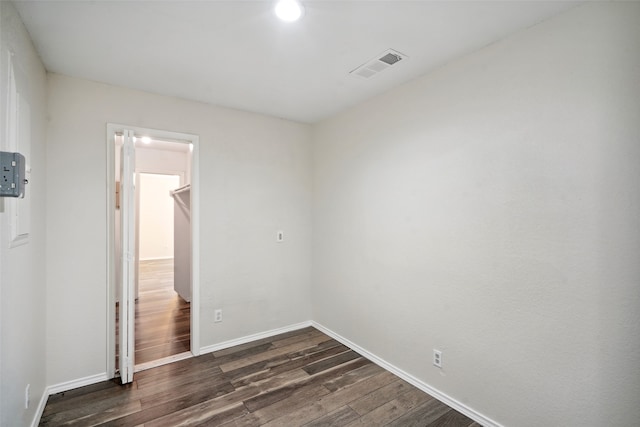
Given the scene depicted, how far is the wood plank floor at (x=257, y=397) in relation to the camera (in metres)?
2.01

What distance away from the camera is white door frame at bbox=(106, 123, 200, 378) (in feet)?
8.14

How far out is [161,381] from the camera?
8.05 ft

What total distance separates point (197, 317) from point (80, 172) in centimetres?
162

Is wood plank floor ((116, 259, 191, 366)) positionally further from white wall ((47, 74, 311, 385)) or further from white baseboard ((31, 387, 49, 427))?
white baseboard ((31, 387, 49, 427))

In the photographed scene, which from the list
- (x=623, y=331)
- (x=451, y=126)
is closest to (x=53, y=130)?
(x=451, y=126)

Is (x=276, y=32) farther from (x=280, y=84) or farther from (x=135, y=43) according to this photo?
(x=135, y=43)

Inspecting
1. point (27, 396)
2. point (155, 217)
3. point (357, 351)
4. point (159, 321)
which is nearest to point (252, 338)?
point (357, 351)

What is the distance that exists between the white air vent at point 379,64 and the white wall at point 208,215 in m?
1.36

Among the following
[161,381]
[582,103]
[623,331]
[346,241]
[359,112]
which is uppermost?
[359,112]

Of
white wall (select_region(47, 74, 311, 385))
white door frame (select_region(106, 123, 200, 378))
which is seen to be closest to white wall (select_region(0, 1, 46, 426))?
white wall (select_region(47, 74, 311, 385))

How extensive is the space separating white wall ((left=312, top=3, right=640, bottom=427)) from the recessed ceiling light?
1.20 m

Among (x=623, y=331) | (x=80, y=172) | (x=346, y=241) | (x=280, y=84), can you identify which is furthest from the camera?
(x=346, y=241)

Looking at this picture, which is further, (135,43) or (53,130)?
(53,130)

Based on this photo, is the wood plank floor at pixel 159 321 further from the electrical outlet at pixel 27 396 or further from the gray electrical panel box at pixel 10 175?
the gray electrical panel box at pixel 10 175
